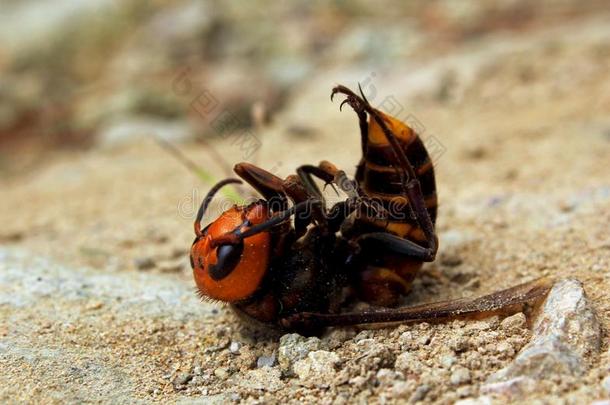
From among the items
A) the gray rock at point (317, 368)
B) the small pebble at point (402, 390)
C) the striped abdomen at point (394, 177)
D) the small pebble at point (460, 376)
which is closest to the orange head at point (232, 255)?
the gray rock at point (317, 368)

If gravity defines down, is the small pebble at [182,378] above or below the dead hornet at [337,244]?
below

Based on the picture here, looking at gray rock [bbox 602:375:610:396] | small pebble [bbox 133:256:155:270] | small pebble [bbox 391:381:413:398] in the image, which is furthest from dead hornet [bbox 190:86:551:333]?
small pebble [bbox 133:256:155:270]

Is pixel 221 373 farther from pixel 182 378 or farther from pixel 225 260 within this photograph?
pixel 225 260

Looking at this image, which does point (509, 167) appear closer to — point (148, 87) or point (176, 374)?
point (176, 374)

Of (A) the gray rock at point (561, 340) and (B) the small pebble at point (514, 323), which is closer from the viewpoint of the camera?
(A) the gray rock at point (561, 340)

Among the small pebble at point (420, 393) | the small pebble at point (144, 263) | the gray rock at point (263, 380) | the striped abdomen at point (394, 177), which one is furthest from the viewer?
the small pebble at point (144, 263)

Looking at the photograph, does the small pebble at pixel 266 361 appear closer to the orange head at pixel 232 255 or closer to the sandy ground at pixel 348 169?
the sandy ground at pixel 348 169

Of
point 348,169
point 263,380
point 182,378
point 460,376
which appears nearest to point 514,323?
point 460,376
